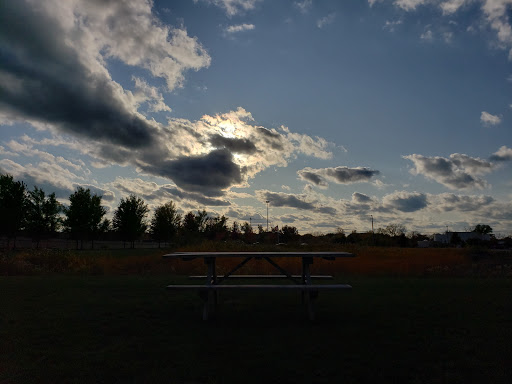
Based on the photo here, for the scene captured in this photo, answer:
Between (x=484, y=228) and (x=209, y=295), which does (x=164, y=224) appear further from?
(x=484, y=228)

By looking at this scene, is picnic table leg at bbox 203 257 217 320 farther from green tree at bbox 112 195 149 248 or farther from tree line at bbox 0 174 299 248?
green tree at bbox 112 195 149 248

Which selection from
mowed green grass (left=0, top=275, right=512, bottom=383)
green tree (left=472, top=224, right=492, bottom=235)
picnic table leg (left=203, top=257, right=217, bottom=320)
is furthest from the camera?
green tree (left=472, top=224, right=492, bottom=235)

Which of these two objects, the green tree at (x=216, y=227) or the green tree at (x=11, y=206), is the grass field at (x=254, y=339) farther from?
the green tree at (x=216, y=227)

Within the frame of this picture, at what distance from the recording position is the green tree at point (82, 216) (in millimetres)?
45469

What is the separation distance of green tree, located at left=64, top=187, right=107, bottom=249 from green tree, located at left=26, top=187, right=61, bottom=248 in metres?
2.20

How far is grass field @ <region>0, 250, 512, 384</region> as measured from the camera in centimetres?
334

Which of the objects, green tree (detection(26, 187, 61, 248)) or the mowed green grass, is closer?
the mowed green grass

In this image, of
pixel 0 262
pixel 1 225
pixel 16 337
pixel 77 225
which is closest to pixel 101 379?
pixel 16 337

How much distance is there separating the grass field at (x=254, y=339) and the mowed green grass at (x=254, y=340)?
0.01m

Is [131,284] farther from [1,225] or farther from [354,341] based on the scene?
[1,225]

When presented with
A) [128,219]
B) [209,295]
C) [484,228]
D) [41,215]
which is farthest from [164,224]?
[484,228]

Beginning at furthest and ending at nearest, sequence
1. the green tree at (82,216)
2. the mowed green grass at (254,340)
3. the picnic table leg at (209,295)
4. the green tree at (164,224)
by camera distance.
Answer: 1. the green tree at (164,224)
2. the green tree at (82,216)
3. the picnic table leg at (209,295)
4. the mowed green grass at (254,340)

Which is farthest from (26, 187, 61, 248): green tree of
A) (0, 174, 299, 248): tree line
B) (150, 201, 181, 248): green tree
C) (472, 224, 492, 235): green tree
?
(472, 224, 492, 235): green tree

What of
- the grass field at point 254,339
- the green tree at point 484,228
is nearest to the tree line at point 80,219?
the grass field at point 254,339
